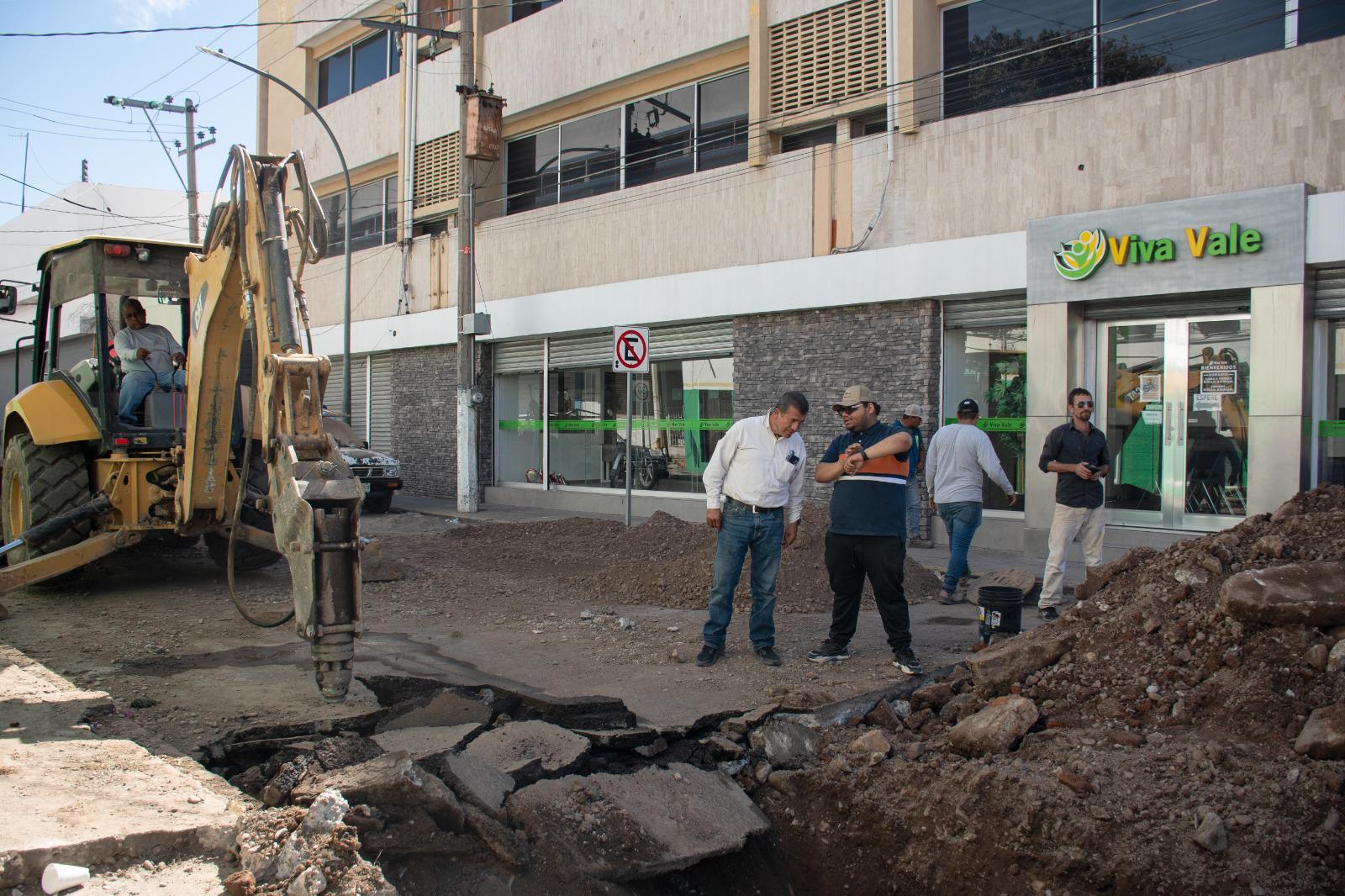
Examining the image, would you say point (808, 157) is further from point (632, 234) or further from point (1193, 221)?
point (1193, 221)

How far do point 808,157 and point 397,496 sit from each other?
11803 millimetres

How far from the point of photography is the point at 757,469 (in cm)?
695

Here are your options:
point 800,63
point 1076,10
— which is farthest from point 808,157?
point 1076,10

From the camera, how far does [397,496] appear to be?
2175 cm

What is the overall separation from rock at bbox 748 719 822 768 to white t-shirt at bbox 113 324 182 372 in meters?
6.39

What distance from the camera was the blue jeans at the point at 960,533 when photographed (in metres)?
9.36

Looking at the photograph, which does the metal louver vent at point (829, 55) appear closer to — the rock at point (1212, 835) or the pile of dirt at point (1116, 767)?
the pile of dirt at point (1116, 767)

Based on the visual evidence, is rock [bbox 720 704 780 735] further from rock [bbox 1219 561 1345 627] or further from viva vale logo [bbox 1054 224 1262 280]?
viva vale logo [bbox 1054 224 1262 280]

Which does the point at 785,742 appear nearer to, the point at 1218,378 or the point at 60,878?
the point at 60,878

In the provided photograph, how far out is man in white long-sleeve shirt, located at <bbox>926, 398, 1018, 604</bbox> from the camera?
9391 mm

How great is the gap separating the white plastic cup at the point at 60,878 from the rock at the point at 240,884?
45 centimetres

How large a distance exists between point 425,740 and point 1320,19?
36.5 ft

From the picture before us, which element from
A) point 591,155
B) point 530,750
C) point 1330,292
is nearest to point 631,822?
point 530,750

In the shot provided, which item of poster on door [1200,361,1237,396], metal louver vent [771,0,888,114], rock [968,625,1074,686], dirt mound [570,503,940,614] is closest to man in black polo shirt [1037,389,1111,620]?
dirt mound [570,503,940,614]
